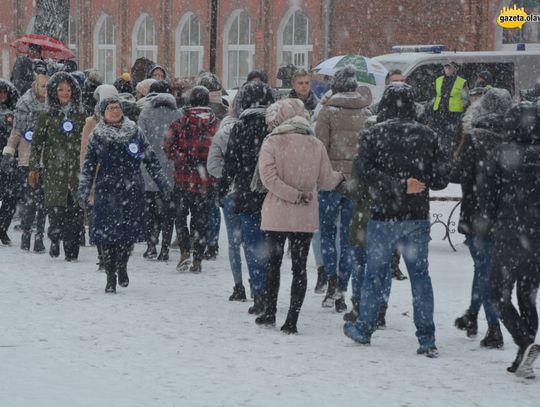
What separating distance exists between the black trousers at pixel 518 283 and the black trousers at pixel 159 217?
18.8 ft

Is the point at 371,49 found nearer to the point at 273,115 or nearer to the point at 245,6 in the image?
the point at 245,6

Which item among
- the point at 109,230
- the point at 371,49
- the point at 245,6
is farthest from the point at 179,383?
the point at 245,6

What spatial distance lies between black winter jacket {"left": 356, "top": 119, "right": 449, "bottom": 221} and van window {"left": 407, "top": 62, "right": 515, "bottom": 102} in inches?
599

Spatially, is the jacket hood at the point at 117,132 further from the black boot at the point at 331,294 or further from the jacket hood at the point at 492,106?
the jacket hood at the point at 492,106

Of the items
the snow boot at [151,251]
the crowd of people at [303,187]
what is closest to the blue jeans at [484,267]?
the crowd of people at [303,187]

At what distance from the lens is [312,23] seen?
125ft

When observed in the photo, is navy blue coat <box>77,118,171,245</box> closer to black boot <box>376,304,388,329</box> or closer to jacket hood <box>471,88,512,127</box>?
black boot <box>376,304,388,329</box>

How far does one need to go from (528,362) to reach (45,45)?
1493 cm

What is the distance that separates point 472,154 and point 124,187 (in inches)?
152

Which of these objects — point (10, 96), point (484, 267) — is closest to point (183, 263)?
point (10, 96)

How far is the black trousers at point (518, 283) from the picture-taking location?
27.6 ft

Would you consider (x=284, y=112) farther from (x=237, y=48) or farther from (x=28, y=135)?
(x=237, y=48)

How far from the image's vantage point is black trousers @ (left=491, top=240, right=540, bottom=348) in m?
8.41

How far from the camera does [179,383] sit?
323 inches
